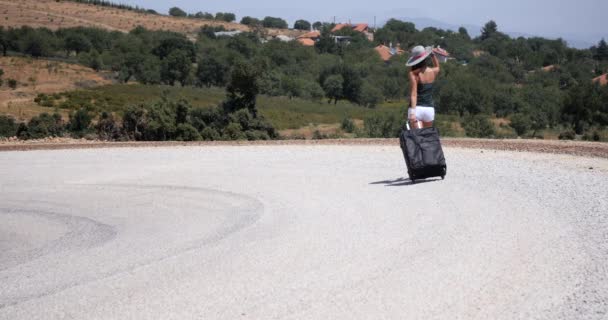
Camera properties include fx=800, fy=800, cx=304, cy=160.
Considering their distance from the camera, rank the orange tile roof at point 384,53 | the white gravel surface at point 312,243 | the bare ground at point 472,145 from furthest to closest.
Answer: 1. the orange tile roof at point 384,53
2. the bare ground at point 472,145
3. the white gravel surface at point 312,243

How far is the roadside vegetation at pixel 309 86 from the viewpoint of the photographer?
42206mm

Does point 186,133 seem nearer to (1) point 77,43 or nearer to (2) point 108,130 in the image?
(2) point 108,130

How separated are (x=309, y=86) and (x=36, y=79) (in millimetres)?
32647

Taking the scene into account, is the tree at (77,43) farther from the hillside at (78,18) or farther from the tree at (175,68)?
the tree at (175,68)

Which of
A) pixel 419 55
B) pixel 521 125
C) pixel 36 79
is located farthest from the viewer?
pixel 36 79

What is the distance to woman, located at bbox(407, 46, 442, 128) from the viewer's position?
40.1 ft

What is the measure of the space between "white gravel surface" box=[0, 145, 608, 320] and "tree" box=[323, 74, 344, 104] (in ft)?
267

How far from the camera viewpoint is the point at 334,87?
3802 inches

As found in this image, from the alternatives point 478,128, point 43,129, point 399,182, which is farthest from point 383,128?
point 399,182

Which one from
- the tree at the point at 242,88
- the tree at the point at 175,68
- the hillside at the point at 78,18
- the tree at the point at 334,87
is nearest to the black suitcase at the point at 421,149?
the tree at the point at 242,88

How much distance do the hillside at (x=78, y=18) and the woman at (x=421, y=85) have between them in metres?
121

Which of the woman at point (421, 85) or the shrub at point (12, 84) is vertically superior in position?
the woman at point (421, 85)

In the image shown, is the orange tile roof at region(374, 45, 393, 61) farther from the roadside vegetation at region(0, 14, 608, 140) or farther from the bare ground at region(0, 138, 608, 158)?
the bare ground at region(0, 138, 608, 158)

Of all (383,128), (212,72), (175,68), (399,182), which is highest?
(399,182)
